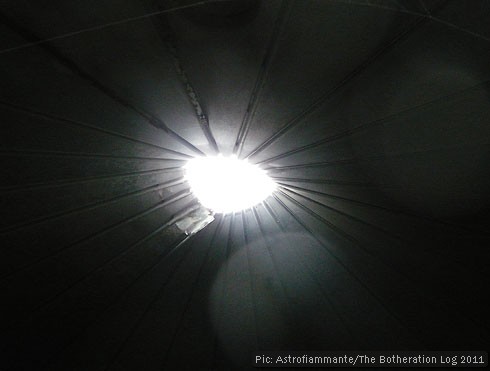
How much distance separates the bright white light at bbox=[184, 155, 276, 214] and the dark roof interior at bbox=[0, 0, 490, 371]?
0.04 metres

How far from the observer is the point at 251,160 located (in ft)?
3.51

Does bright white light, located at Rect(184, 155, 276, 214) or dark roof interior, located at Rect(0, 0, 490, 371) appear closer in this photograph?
dark roof interior, located at Rect(0, 0, 490, 371)

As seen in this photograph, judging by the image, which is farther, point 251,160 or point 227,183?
point 227,183

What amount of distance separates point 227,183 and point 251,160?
178mm

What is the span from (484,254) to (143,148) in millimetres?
1279

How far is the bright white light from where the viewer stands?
1124mm

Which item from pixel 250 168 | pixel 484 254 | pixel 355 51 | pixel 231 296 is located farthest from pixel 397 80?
pixel 231 296

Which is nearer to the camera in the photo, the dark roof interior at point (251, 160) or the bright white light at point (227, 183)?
the dark roof interior at point (251, 160)

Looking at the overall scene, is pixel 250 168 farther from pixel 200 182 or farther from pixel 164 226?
pixel 164 226

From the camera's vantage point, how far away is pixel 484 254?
1154mm

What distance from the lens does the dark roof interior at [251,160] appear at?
2.19ft

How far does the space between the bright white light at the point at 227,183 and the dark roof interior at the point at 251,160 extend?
0.15 ft

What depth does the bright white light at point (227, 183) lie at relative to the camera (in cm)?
112

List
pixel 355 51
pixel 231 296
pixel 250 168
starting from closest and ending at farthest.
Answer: pixel 355 51 → pixel 250 168 → pixel 231 296
